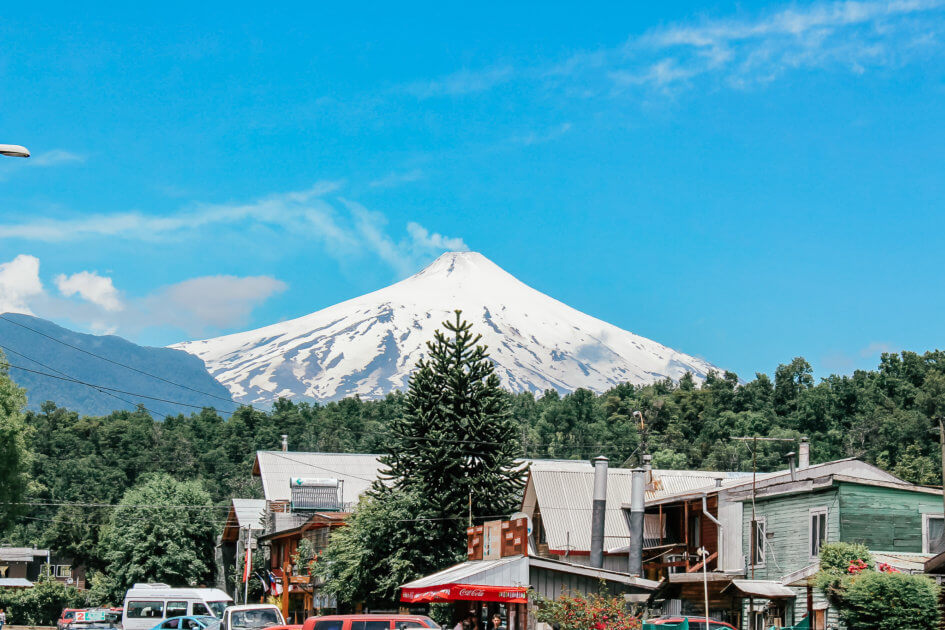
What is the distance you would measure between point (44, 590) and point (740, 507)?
56.4 metres

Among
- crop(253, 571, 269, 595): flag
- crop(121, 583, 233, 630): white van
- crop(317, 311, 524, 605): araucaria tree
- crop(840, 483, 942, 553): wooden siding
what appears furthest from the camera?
crop(253, 571, 269, 595): flag

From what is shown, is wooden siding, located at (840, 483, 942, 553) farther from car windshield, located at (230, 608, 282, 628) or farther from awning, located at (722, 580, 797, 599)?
car windshield, located at (230, 608, 282, 628)

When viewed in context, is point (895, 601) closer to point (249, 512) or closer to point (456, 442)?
point (456, 442)

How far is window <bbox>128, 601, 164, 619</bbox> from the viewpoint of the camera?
4734 cm

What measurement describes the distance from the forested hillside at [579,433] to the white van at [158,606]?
42493mm

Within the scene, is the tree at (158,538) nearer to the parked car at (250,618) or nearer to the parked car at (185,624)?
the parked car at (185,624)

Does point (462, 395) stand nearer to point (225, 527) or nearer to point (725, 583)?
point (725, 583)

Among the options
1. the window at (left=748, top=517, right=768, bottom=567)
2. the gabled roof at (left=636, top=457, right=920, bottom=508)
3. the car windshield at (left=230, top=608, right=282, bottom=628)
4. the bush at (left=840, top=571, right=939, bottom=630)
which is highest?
the gabled roof at (left=636, top=457, right=920, bottom=508)

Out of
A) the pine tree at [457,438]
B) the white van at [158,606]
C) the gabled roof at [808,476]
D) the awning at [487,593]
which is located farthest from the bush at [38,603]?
the awning at [487,593]

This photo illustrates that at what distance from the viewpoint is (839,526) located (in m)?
37.2

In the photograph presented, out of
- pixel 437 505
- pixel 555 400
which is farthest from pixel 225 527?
pixel 555 400

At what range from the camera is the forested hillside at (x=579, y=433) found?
11394 centimetres

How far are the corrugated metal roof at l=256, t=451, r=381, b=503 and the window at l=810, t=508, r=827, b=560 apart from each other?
46150mm

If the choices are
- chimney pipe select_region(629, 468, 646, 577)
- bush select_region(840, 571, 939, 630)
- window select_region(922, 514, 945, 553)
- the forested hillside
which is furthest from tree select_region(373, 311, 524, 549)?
the forested hillside
